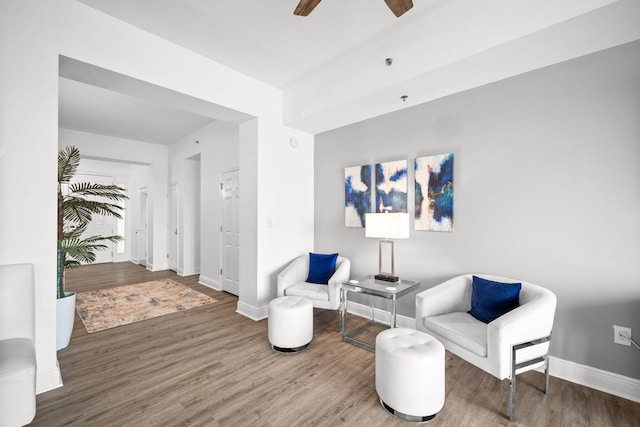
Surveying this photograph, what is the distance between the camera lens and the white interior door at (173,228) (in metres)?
6.41

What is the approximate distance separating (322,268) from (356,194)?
1.06 metres

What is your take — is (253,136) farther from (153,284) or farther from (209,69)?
(153,284)

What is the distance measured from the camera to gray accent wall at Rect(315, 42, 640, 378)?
207cm

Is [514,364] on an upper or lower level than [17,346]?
lower

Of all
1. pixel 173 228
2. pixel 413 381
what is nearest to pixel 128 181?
pixel 173 228

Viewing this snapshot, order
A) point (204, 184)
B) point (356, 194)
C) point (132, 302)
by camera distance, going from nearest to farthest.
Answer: point (356, 194), point (132, 302), point (204, 184)

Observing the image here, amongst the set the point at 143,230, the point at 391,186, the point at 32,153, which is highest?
the point at 32,153

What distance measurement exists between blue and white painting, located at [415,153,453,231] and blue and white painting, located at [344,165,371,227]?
66 centimetres

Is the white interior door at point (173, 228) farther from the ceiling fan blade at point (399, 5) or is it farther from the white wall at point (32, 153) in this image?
the ceiling fan blade at point (399, 5)

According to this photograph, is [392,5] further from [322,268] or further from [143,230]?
[143,230]

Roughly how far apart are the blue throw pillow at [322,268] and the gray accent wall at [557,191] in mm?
1013

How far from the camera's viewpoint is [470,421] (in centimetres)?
183

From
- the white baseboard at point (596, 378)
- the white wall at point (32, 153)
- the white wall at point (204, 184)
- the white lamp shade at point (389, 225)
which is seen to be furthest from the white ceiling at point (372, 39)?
the white baseboard at point (596, 378)

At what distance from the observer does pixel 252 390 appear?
2.17 meters
